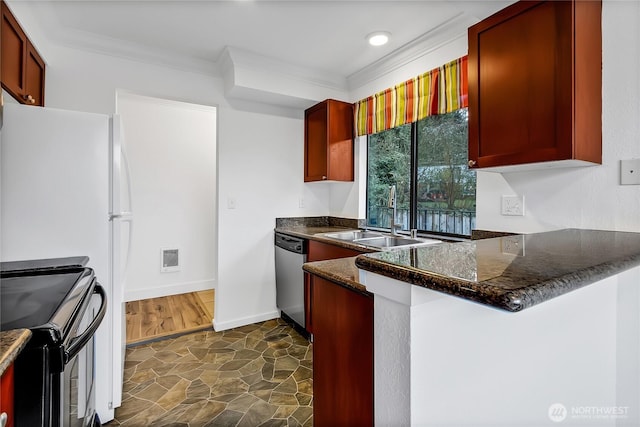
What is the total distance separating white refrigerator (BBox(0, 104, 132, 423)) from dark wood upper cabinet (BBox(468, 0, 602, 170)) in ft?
6.31

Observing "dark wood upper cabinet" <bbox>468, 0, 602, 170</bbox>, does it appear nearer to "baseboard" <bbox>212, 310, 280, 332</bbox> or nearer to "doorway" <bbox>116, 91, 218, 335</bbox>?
"baseboard" <bbox>212, 310, 280, 332</bbox>

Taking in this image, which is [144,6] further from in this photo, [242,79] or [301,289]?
[301,289]

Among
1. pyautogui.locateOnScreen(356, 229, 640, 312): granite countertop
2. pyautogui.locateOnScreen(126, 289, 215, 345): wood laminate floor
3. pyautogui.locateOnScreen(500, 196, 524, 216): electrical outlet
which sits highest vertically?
pyautogui.locateOnScreen(500, 196, 524, 216): electrical outlet

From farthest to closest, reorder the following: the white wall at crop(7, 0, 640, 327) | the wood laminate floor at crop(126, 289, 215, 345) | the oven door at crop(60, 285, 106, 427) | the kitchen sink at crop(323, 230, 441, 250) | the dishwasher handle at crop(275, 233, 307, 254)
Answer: the wood laminate floor at crop(126, 289, 215, 345), the dishwasher handle at crop(275, 233, 307, 254), the kitchen sink at crop(323, 230, 441, 250), the white wall at crop(7, 0, 640, 327), the oven door at crop(60, 285, 106, 427)

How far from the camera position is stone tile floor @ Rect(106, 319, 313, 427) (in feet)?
5.54

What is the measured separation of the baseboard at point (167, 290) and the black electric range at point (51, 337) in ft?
7.83

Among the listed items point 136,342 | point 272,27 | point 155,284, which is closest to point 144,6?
point 272,27

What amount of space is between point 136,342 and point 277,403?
145 cm

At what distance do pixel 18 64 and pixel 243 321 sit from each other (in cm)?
239

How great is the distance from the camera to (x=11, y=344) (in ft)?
2.02

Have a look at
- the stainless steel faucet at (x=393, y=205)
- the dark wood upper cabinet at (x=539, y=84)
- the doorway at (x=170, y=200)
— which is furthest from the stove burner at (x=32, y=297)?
the doorway at (x=170, y=200)

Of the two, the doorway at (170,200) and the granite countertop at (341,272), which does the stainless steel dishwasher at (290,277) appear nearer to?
the doorway at (170,200)

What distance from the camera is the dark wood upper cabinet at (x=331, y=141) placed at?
290 centimetres

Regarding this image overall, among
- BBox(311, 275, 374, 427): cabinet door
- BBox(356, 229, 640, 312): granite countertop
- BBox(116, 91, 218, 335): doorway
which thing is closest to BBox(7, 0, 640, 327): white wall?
BBox(356, 229, 640, 312): granite countertop
